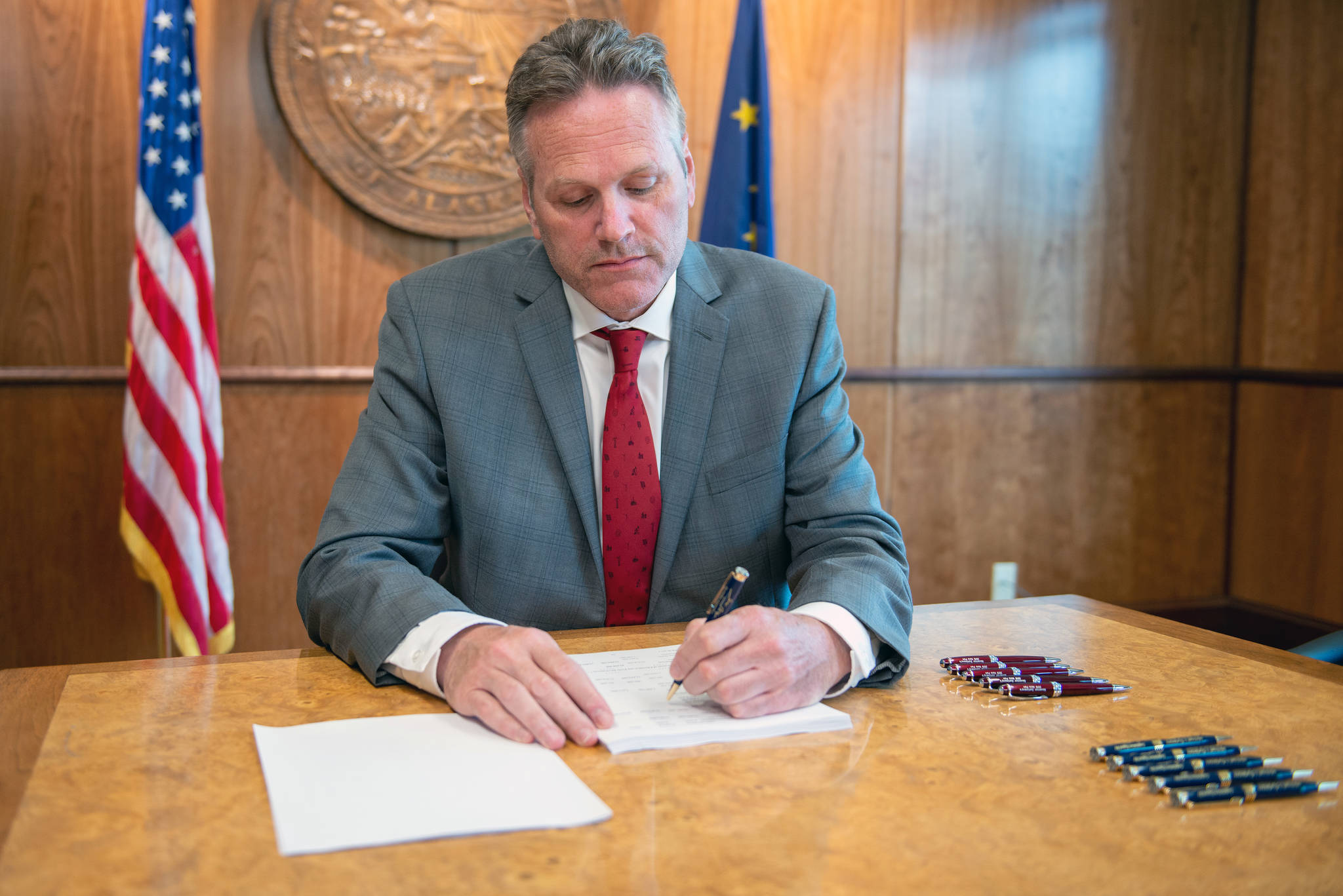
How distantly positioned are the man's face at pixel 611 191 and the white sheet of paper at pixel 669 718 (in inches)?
25.4

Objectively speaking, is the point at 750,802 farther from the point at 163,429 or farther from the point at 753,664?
the point at 163,429

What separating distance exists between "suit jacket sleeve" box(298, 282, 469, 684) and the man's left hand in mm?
363

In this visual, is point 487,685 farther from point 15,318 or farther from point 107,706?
point 15,318

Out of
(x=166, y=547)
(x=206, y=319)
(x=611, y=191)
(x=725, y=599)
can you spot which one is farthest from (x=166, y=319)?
(x=725, y=599)

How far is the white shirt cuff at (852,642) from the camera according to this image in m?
1.28

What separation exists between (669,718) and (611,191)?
0.82 m

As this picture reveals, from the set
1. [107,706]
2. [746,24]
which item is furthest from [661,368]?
[746,24]

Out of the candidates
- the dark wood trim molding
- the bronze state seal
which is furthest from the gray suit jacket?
the dark wood trim molding

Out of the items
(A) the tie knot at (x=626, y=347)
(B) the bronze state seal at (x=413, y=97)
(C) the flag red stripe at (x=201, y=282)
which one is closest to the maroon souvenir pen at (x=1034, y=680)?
(A) the tie knot at (x=626, y=347)

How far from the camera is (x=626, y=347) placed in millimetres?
1743

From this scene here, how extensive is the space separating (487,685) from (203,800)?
31cm

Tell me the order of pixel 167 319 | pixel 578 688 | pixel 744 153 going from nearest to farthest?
pixel 578 688 < pixel 167 319 < pixel 744 153

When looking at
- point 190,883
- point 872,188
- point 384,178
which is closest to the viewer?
point 190,883

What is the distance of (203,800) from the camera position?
93 centimetres
